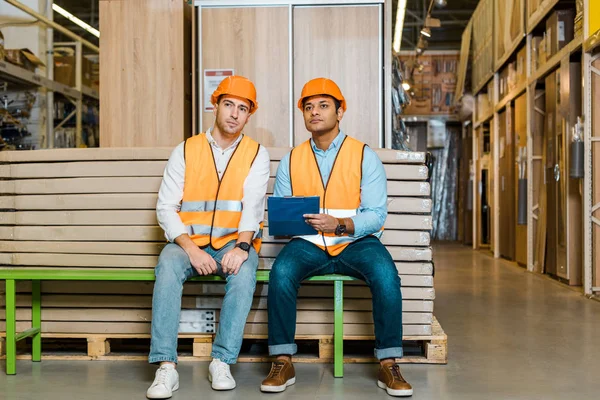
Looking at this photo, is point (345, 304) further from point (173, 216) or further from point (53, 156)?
point (53, 156)

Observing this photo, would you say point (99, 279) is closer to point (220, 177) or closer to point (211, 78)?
point (220, 177)

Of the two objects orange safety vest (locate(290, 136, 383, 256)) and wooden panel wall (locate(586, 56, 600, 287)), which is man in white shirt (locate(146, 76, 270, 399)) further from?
wooden panel wall (locate(586, 56, 600, 287))

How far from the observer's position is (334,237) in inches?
150

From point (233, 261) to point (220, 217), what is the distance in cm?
34

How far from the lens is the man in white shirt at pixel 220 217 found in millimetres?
3551

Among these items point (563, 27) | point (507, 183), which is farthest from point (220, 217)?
point (507, 183)

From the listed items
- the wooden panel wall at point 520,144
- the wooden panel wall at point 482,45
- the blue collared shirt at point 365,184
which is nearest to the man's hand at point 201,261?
the blue collared shirt at point 365,184

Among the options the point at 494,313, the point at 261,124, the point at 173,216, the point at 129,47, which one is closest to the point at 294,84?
the point at 261,124

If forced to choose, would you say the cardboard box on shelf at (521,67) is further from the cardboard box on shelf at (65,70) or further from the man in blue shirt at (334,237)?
the cardboard box on shelf at (65,70)

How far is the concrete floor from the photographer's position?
135 inches

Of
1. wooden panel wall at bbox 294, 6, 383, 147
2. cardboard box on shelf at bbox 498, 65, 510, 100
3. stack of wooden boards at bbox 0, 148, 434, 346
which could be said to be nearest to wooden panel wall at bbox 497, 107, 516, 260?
cardboard box on shelf at bbox 498, 65, 510, 100

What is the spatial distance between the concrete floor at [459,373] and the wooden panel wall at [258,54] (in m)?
2.22

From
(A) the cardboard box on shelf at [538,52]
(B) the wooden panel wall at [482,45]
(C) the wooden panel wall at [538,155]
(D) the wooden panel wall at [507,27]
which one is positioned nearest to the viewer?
A: (A) the cardboard box on shelf at [538,52]

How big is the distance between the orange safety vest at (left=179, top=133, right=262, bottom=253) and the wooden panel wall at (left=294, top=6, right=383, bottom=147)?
1821mm
